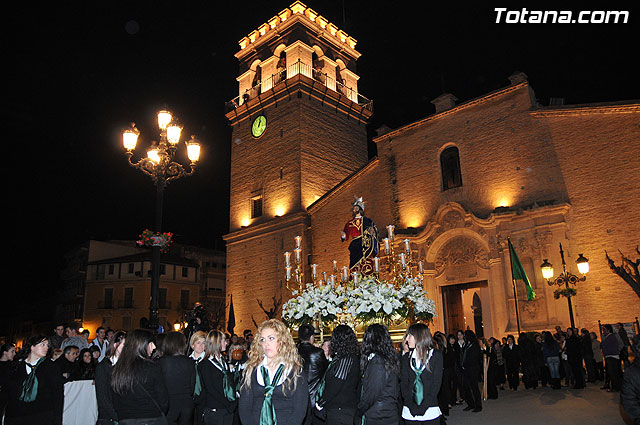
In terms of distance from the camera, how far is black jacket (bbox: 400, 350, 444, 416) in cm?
514

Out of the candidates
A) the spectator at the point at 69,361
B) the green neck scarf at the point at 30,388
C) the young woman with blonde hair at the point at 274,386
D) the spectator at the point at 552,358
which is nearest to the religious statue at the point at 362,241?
the spectator at the point at 552,358

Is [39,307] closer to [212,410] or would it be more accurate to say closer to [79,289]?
[79,289]

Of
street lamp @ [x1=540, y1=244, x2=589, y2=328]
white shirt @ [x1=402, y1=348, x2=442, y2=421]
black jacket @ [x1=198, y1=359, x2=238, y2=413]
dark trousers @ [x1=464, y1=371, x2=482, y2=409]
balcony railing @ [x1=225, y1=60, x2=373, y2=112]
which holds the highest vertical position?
balcony railing @ [x1=225, y1=60, x2=373, y2=112]

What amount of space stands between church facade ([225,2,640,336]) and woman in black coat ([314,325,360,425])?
523 inches

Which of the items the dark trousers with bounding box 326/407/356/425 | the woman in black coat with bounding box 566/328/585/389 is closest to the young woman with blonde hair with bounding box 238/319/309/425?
the dark trousers with bounding box 326/407/356/425

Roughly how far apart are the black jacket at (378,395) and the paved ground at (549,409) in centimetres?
507

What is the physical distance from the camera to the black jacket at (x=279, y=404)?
3.42 m

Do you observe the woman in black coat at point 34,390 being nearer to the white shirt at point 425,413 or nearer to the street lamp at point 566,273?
the white shirt at point 425,413

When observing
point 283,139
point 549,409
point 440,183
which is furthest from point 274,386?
point 283,139

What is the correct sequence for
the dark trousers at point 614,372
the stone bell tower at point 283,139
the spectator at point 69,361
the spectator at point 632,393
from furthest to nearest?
the stone bell tower at point 283,139
the dark trousers at point 614,372
the spectator at point 69,361
the spectator at point 632,393

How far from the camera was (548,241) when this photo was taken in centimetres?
1662

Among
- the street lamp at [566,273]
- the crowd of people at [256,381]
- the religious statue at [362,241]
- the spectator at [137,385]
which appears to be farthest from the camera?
the street lamp at [566,273]

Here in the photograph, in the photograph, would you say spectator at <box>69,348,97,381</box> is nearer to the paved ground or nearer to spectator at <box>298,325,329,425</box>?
spectator at <box>298,325,329,425</box>

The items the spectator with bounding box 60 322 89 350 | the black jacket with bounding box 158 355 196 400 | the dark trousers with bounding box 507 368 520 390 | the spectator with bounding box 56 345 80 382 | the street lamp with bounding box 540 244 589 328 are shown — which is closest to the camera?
the black jacket with bounding box 158 355 196 400
